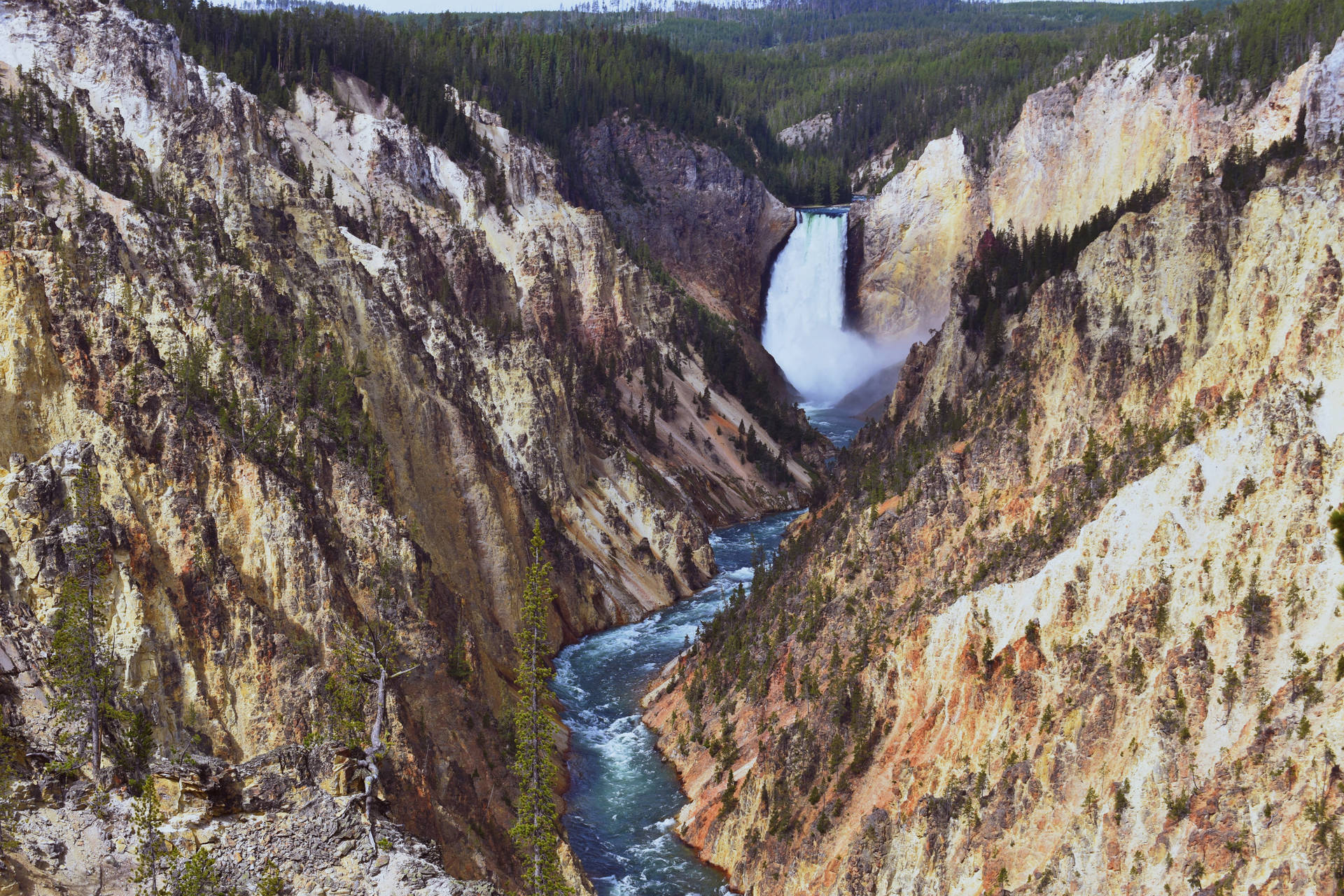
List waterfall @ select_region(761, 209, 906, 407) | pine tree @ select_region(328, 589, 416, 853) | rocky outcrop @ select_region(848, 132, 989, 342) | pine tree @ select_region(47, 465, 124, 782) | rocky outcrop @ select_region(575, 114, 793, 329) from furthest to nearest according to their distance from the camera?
rocky outcrop @ select_region(575, 114, 793, 329), waterfall @ select_region(761, 209, 906, 407), rocky outcrop @ select_region(848, 132, 989, 342), pine tree @ select_region(328, 589, 416, 853), pine tree @ select_region(47, 465, 124, 782)

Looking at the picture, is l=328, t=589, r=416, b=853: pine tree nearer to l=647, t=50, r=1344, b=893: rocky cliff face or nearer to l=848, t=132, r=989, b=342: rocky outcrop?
l=647, t=50, r=1344, b=893: rocky cliff face

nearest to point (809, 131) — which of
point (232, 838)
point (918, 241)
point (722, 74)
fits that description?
point (722, 74)

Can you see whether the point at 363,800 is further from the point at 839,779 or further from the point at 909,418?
the point at 909,418

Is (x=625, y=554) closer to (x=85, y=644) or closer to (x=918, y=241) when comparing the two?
(x=85, y=644)

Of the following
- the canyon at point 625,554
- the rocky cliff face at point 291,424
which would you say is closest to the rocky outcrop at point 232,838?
the canyon at point 625,554

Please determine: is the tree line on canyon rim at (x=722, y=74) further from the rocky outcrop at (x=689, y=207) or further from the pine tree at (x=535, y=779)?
the pine tree at (x=535, y=779)

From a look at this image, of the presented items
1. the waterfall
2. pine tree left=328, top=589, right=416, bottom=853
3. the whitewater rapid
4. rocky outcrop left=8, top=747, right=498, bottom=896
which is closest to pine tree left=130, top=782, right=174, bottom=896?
rocky outcrop left=8, top=747, right=498, bottom=896

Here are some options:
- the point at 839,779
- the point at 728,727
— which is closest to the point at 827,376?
the point at 728,727
